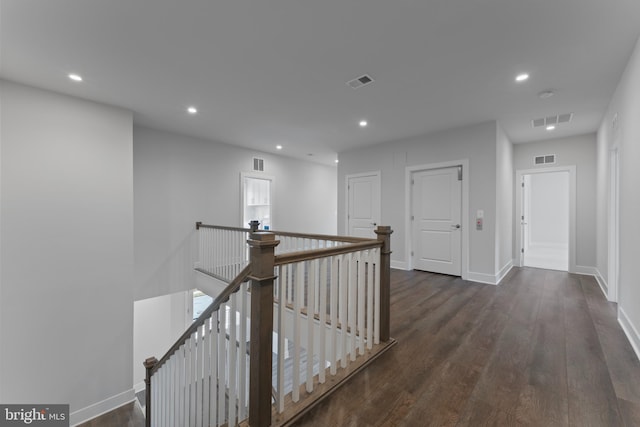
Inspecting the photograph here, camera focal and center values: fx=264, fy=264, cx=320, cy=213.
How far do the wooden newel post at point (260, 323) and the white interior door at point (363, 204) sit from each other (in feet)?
14.6

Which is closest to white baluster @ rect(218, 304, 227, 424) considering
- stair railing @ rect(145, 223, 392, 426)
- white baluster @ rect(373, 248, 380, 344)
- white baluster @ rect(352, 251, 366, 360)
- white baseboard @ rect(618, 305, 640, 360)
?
stair railing @ rect(145, 223, 392, 426)

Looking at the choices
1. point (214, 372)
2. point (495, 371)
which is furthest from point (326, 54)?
point (495, 371)

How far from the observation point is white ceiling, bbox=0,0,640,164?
6.41ft

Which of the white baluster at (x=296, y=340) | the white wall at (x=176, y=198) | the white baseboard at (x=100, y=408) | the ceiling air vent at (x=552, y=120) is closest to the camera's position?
the white baluster at (x=296, y=340)

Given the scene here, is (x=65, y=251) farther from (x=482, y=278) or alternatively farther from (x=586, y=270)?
(x=586, y=270)

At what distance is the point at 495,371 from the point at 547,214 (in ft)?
31.1

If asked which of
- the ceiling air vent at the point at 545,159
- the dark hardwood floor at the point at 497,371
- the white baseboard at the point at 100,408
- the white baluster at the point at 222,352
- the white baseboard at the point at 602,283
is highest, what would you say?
the ceiling air vent at the point at 545,159

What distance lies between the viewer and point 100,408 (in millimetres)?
3342

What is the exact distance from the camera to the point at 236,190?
19.2 feet

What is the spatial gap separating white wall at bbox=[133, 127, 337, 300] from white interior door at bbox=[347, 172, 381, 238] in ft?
6.21

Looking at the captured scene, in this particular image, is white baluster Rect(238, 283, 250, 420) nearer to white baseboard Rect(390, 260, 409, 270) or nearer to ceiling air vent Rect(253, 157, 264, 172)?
white baseboard Rect(390, 260, 409, 270)

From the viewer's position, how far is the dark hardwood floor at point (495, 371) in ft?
5.10

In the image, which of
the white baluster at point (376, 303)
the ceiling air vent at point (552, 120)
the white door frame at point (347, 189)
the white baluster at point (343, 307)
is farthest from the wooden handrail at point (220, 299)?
the ceiling air vent at point (552, 120)

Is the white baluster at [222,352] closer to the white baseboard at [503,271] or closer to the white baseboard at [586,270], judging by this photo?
the white baseboard at [503,271]
